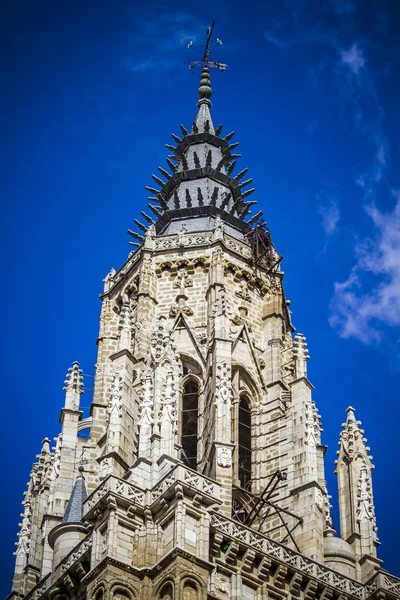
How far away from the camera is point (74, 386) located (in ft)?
194

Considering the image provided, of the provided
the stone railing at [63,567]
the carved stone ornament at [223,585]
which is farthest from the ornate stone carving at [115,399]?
the carved stone ornament at [223,585]

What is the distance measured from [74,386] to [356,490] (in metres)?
9.53

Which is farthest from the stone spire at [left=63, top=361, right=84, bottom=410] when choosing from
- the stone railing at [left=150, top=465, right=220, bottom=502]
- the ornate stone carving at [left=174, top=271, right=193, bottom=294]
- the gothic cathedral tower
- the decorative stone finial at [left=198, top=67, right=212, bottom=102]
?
the decorative stone finial at [left=198, top=67, right=212, bottom=102]

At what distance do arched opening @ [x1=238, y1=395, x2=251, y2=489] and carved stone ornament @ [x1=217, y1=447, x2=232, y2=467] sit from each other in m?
2.80

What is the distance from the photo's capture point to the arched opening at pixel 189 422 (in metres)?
56.6

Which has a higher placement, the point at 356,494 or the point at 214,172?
the point at 214,172

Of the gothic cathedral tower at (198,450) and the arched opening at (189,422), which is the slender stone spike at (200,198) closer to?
the gothic cathedral tower at (198,450)

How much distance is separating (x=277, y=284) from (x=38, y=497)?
37.7 ft

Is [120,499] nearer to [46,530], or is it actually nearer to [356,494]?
[46,530]

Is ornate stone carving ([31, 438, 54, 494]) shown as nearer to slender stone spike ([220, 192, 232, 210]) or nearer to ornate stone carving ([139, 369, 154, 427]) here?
ornate stone carving ([139, 369, 154, 427])

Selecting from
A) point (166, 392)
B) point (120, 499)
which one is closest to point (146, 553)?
point (120, 499)

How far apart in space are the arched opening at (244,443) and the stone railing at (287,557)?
5.30m

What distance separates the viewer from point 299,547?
53625 millimetres

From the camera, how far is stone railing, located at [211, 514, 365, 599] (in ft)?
166
